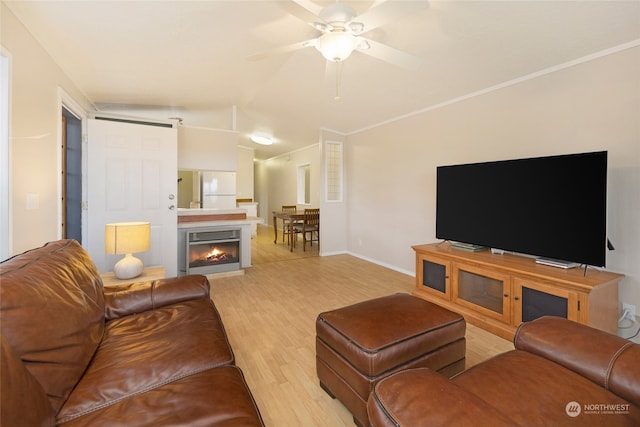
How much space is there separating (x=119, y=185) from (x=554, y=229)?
4.53 m

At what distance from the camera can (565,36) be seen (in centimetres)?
221

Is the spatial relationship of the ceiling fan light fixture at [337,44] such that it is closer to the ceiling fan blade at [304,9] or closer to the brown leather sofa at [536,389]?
the ceiling fan blade at [304,9]

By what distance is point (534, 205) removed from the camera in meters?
2.39

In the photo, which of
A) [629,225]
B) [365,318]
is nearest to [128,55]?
[365,318]

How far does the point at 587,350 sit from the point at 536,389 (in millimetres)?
313

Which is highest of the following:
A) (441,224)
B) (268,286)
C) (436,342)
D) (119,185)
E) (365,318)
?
(119,185)

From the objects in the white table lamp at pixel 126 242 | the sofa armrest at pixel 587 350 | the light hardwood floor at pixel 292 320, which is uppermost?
the white table lamp at pixel 126 242

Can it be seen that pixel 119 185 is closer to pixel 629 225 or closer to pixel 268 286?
pixel 268 286

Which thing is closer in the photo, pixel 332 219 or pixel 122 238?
pixel 122 238

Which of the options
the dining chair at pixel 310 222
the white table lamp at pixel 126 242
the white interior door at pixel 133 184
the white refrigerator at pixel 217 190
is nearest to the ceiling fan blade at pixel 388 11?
the white table lamp at pixel 126 242

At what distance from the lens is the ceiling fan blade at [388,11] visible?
1522 mm

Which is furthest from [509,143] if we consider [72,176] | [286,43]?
[72,176]

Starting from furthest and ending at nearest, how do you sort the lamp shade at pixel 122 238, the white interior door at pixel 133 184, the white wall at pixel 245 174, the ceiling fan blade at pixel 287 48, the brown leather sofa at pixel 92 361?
1. the white wall at pixel 245 174
2. the white interior door at pixel 133 184
3. the lamp shade at pixel 122 238
4. the ceiling fan blade at pixel 287 48
5. the brown leather sofa at pixel 92 361

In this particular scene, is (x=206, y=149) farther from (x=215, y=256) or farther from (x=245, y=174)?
(x=245, y=174)
